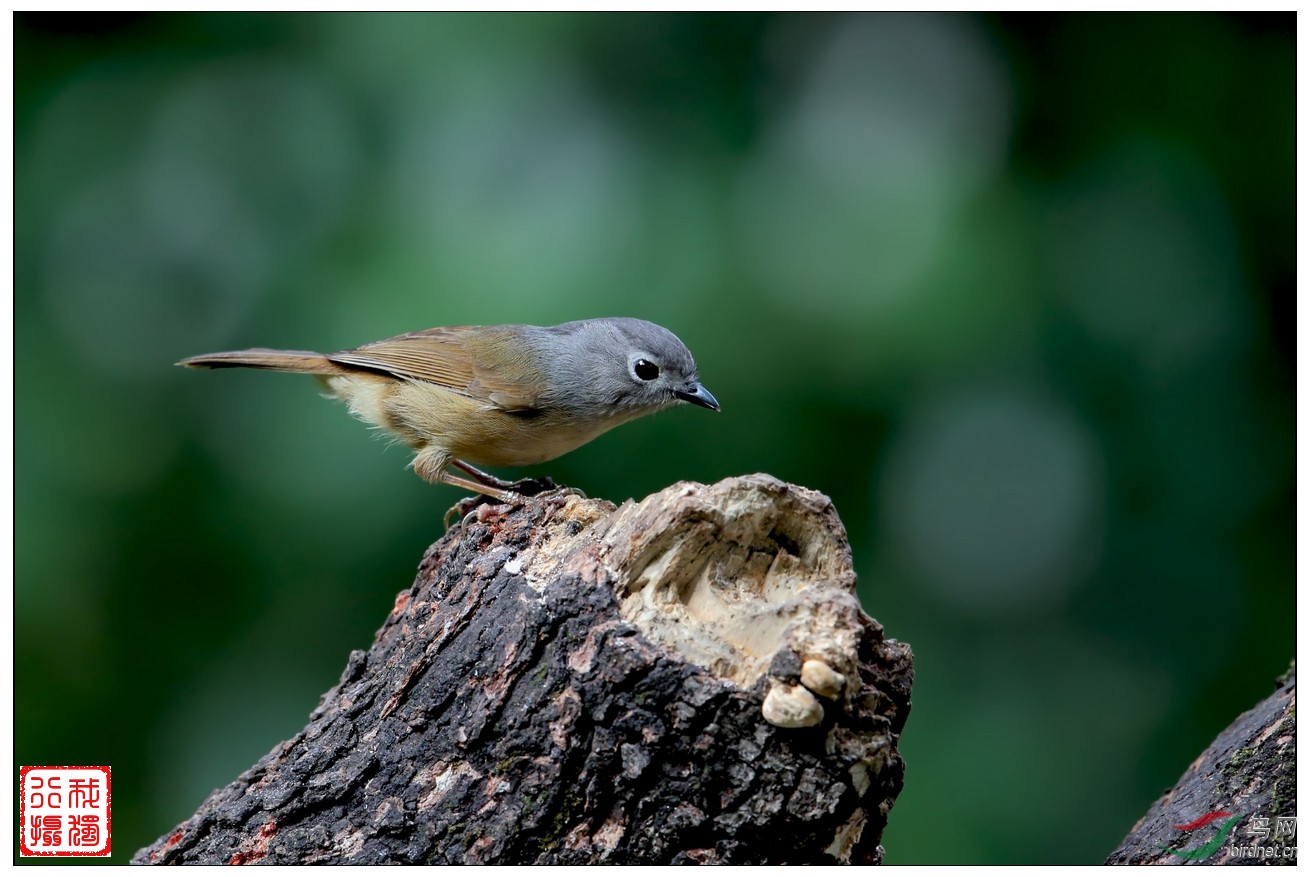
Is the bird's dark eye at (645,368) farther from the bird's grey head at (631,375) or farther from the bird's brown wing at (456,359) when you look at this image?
the bird's brown wing at (456,359)

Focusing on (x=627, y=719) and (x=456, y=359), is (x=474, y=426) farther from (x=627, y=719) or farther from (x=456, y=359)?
(x=627, y=719)

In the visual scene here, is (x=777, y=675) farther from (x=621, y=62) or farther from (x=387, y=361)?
(x=621, y=62)

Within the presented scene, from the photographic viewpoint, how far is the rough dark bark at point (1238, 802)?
9.30ft

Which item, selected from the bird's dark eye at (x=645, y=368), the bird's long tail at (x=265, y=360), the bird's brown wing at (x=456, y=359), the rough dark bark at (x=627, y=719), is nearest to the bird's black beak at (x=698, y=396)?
the bird's dark eye at (x=645, y=368)

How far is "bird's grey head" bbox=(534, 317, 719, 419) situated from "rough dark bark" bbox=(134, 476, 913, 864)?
5.80 feet

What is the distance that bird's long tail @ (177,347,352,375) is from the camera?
15.2ft

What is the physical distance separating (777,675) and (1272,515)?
12.9 ft

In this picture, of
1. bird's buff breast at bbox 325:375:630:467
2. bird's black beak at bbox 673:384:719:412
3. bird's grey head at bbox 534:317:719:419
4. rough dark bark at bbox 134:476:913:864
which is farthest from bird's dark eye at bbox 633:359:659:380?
rough dark bark at bbox 134:476:913:864

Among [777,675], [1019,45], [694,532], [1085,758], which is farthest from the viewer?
[1019,45]

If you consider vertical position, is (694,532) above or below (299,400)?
below

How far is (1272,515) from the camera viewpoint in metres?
5.02

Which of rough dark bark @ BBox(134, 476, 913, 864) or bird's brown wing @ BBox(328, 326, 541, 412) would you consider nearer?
rough dark bark @ BBox(134, 476, 913, 864)

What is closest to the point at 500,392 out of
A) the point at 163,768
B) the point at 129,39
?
the point at 163,768

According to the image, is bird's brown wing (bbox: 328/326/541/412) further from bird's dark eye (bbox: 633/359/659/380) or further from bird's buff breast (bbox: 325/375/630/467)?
bird's dark eye (bbox: 633/359/659/380)
